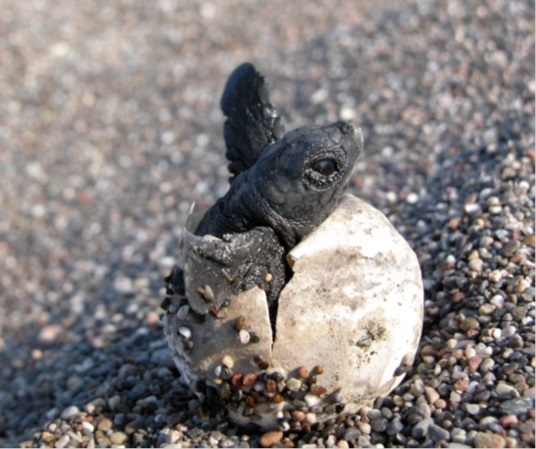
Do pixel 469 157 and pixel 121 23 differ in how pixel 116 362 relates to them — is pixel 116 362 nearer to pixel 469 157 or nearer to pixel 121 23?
pixel 469 157

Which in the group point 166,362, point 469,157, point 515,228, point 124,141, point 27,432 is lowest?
point 27,432

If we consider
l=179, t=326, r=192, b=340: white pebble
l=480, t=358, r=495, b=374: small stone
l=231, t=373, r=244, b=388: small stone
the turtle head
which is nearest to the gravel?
l=480, t=358, r=495, b=374: small stone

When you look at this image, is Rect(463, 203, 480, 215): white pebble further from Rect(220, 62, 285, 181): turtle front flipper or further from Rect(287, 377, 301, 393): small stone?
Rect(287, 377, 301, 393): small stone

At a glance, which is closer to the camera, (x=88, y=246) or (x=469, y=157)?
(x=469, y=157)

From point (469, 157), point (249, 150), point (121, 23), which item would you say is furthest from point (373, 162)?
point (121, 23)

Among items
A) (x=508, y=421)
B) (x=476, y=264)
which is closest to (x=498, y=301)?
(x=476, y=264)

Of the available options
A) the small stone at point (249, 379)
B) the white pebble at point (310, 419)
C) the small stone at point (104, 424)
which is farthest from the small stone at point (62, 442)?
the white pebble at point (310, 419)

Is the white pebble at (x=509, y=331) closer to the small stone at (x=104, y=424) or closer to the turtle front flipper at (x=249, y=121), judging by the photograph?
the turtle front flipper at (x=249, y=121)
